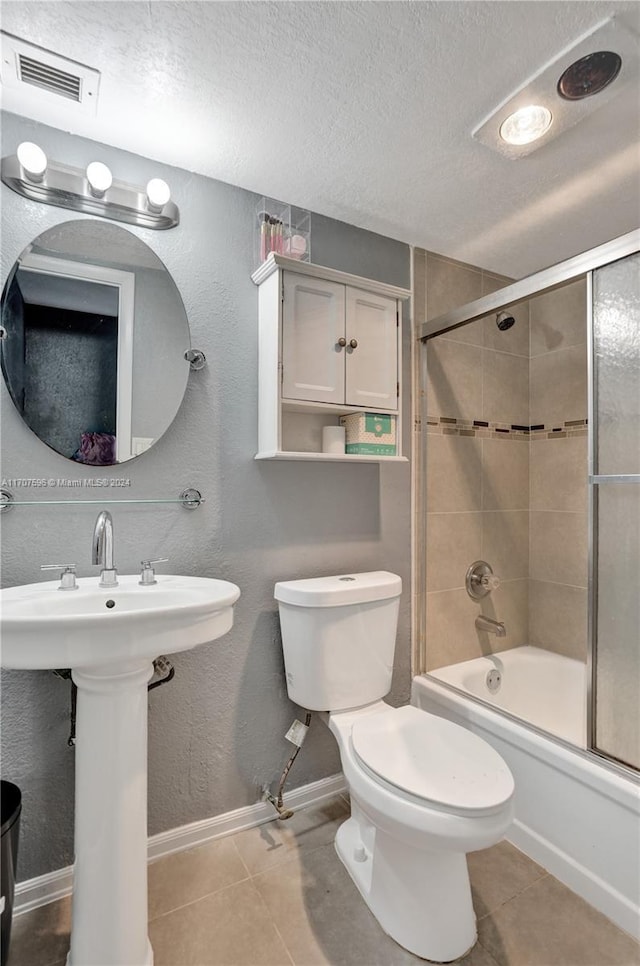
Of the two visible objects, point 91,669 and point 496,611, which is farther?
point 496,611

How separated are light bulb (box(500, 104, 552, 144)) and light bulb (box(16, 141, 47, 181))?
4.19 ft

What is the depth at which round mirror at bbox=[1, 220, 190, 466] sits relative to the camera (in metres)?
1.32

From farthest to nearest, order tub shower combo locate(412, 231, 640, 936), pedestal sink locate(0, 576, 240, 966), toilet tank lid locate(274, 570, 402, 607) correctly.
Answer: toilet tank lid locate(274, 570, 402, 607) < tub shower combo locate(412, 231, 640, 936) < pedestal sink locate(0, 576, 240, 966)

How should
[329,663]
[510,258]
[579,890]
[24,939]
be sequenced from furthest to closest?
[510,258] < [329,663] < [579,890] < [24,939]

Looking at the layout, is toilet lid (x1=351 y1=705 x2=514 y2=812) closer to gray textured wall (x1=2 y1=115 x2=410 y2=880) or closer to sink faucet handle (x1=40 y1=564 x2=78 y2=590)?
gray textured wall (x1=2 y1=115 x2=410 y2=880)

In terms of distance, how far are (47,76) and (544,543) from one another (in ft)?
8.12

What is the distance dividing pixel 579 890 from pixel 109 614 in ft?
5.06

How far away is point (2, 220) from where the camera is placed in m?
1.29

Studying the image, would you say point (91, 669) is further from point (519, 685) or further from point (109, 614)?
point (519, 685)

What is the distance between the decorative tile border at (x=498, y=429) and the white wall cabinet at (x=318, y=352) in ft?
1.30

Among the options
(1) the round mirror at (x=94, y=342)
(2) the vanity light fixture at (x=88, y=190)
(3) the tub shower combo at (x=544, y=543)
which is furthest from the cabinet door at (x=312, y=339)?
(3) the tub shower combo at (x=544, y=543)

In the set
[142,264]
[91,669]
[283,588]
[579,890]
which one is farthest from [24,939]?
[142,264]

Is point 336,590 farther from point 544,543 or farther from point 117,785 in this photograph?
point 544,543

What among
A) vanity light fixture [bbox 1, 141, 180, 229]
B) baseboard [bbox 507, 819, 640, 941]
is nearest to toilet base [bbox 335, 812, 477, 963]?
baseboard [bbox 507, 819, 640, 941]
